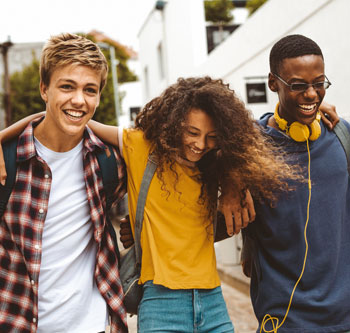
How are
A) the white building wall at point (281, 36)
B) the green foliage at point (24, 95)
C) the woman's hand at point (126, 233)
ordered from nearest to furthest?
1. the woman's hand at point (126, 233)
2. the white building wall at point (281, 36)
3. the green foliage at point (24, 95)

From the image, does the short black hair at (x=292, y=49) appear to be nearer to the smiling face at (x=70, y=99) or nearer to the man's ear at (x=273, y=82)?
the man's ear at (x=273, y=82)

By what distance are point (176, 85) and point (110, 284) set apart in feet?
3.72

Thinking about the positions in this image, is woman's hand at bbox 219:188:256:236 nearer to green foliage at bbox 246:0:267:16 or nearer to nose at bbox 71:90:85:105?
nose at bbox 71:90:85:105

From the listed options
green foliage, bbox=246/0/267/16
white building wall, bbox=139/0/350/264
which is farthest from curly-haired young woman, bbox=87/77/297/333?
green foliage, bbox=246/0/267/16

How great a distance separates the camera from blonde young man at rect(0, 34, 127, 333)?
91.4 inches

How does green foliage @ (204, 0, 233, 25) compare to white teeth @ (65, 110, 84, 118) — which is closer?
white teeth @ (65, 110, 84, 118)

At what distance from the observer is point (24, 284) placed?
7.57ft

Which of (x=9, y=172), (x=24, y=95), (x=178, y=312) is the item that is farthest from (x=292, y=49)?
(x=24, y=95)

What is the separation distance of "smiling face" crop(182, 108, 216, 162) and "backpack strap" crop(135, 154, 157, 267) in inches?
7.7

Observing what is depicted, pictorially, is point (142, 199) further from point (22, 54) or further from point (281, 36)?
point (22, 54)

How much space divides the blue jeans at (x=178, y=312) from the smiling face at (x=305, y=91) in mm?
1047

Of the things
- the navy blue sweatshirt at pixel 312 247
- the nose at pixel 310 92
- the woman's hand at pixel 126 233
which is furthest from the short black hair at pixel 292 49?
the woman's hand at pixel 126 233

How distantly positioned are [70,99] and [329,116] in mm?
1402

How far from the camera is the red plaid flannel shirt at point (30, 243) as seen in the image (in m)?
2.31
